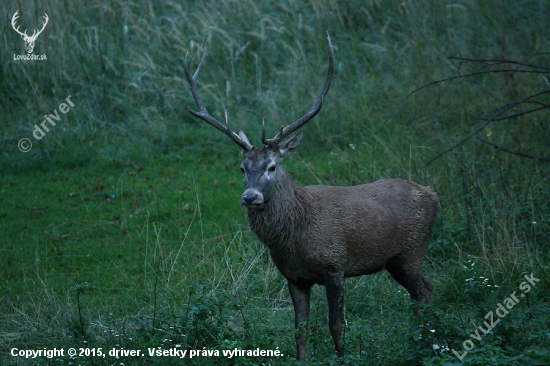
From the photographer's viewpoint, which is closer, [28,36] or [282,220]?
[282,220]

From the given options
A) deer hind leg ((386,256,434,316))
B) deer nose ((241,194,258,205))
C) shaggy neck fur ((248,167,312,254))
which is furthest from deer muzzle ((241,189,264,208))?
deer hind leg ((386,256,434,316))

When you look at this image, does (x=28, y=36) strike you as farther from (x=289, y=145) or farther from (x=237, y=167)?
(x=289, y=145)

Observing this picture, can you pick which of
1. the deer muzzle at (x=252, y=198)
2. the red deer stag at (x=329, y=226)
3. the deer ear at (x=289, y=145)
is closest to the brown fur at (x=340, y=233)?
the red deer stag at (x=329, y=226)

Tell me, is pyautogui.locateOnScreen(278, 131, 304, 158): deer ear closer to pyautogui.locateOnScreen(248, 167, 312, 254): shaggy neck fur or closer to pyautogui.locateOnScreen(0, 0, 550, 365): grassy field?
pyautogui.locateOnScreen(248, 167, 312, 254): shaggy neck fur

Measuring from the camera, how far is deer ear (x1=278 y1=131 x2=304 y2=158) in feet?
23.1

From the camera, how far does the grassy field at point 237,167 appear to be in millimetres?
6902

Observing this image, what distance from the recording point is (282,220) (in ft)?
22.2

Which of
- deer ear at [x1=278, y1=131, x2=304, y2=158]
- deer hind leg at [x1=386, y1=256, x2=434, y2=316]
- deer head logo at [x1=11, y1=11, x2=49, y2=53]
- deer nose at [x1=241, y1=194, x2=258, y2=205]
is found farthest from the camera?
deer head logo at [x1=11, y1=11, x2=49, y2=53]

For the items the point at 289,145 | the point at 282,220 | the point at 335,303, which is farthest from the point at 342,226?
the point at 289,145

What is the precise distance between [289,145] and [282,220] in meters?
0.75

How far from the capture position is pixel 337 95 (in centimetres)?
1283

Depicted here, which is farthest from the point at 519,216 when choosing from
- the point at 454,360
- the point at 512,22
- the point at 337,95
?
the point at 512,22

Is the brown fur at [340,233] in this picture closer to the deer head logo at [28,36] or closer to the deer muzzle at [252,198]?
the deer muzzle at [252,198]

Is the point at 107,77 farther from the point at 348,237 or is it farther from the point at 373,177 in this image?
the point at 348,237
